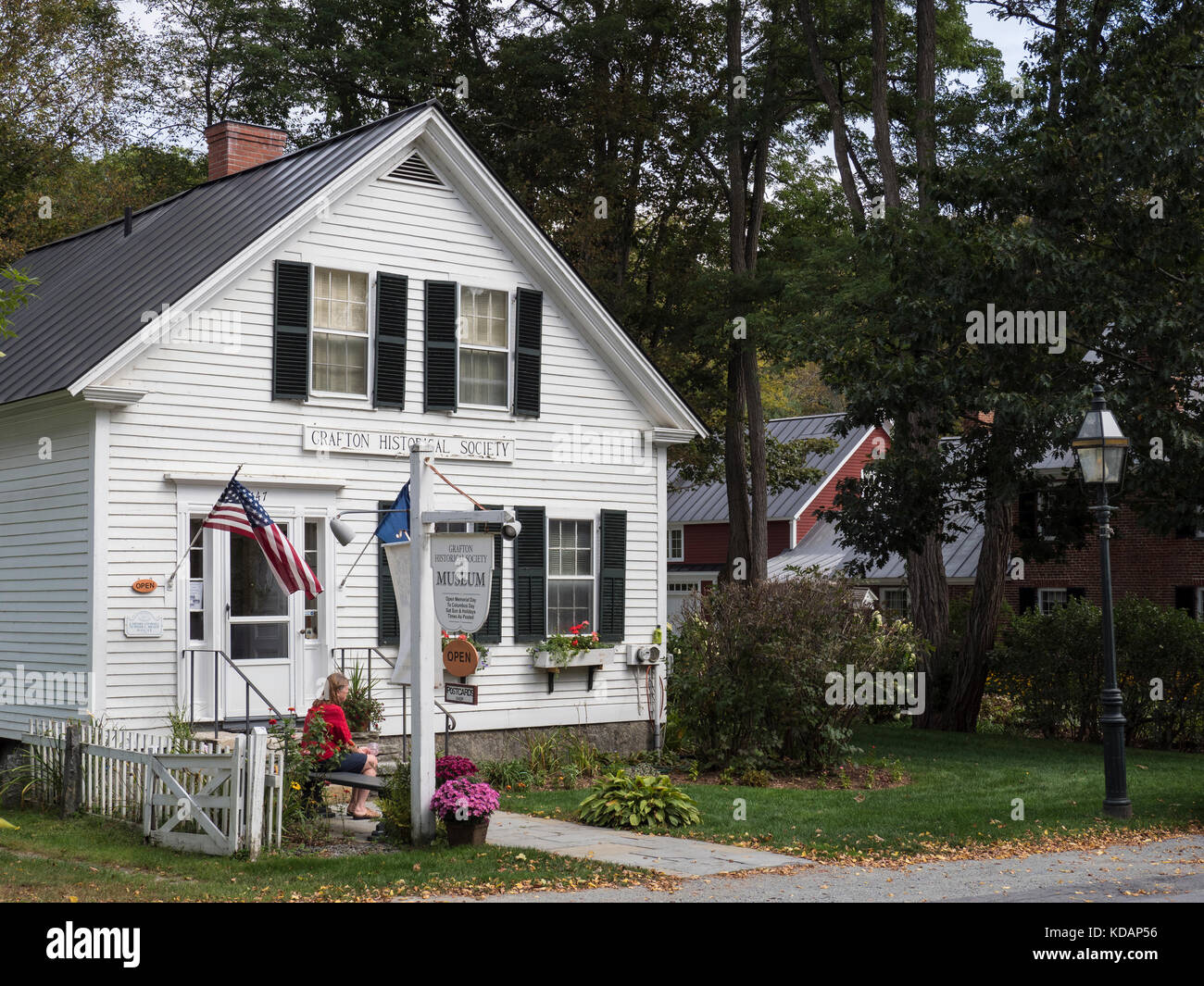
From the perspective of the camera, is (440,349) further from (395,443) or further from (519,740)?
(519,740)

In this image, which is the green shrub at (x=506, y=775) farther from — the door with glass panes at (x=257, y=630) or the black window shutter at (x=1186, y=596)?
the black window shutter at (x=1186, y=596)

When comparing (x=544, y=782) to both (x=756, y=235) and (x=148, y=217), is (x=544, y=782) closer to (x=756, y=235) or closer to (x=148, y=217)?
(x=148, y=217)

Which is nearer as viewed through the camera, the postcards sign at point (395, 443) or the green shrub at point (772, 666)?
the postcards sign at point (395, 443)

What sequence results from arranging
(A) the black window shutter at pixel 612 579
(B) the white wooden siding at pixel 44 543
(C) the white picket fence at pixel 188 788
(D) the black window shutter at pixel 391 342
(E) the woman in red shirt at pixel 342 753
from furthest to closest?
(A) the black window shutter at pixel 612 579 → (D) the black window shutter at pixel 391 342 → (B) the white wooden siding at pixel 44 543 → (E) the woman in red shirt at pixel 342 753 → (C) the white picket fence at pixel 188 788

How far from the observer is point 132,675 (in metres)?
14.5

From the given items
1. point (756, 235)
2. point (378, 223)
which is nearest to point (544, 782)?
point (378, 223)

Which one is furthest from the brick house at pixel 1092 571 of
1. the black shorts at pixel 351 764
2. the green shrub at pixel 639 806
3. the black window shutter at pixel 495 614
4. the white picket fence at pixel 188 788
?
the white picket fence at pixel 188 788

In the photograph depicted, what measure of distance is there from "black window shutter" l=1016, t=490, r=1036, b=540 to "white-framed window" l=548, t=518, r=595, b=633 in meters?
8.21

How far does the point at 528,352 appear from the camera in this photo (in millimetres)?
17922

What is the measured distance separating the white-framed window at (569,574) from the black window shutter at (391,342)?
2802 millimetres

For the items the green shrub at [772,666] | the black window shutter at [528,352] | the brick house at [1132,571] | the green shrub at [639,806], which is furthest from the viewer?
the brick house at [1132,571]

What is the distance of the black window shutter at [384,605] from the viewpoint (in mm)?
16328

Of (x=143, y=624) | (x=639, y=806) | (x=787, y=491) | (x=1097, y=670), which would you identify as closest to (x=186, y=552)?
(x=143, y=624)

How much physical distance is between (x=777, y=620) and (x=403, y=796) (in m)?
6.37
